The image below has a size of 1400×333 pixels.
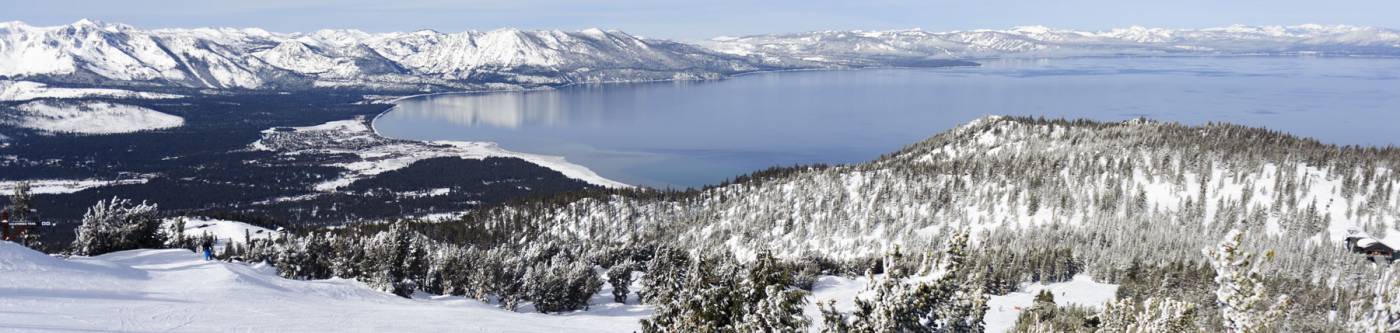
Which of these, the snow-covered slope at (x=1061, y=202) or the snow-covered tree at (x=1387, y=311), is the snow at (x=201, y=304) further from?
the snow-covered slope at (x=1061, y=202)

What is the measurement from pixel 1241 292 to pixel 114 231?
3194 inches

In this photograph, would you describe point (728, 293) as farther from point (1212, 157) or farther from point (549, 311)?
point (1212, 157)

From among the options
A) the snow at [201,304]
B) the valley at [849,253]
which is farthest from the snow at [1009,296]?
the snow at [201,304]

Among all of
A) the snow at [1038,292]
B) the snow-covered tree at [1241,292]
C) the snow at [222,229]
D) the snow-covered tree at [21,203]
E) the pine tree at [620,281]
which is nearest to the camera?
the snow-covered tree at [1241,292]

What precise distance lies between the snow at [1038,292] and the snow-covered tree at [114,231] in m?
71.1

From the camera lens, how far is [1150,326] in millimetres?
16391

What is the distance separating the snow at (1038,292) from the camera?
168ft

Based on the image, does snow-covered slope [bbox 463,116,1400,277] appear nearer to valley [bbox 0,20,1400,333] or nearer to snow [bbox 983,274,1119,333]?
valley [bbox 0,20,1400,333]

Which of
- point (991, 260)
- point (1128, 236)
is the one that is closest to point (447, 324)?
point (991, 260)

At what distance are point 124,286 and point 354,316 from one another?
36.0 feet

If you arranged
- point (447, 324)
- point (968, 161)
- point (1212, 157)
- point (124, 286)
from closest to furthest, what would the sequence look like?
point (124, 286) → point (447, 324) → point (1212, 157) → point (968, 161)

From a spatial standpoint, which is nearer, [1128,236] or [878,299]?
[878,299]

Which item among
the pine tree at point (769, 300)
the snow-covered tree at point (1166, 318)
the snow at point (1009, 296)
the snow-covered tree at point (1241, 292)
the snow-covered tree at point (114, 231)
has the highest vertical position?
the snow-covered tree at point (1241, 292)

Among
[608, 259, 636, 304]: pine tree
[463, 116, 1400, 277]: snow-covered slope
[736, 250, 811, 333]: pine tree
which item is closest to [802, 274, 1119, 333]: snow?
[608, 259, 636, 304]: pine tree
